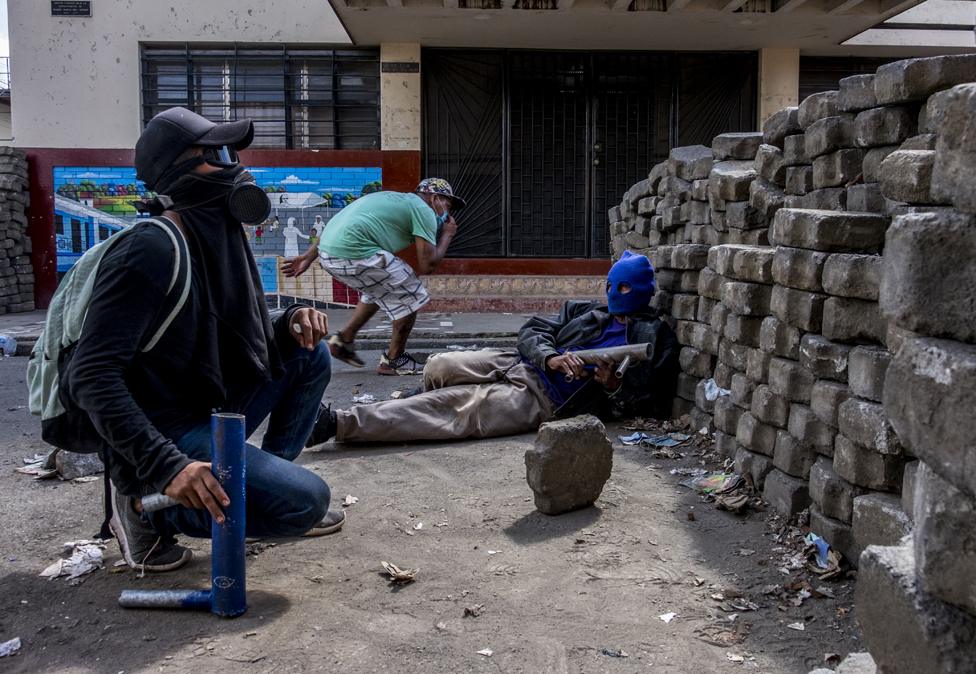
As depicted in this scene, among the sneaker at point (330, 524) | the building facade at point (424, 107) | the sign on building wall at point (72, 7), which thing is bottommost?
the sneaker at point (330, 524)

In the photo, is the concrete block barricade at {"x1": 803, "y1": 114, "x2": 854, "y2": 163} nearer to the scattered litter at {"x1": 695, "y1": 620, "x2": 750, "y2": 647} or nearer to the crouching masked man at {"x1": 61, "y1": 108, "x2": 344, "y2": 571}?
the scattered litter at {"x1": 695, "y1": 620, "x2": 750, "y2": 647}

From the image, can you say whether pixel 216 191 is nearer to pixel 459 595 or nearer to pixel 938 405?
pixel 459 595

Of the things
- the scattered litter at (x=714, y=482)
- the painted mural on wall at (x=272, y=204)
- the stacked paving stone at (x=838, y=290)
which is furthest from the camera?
the painted mural on wall at (x=272, y=204)

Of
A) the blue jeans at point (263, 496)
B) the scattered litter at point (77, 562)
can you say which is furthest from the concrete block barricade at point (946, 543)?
the scattered litter at point (77, 562)

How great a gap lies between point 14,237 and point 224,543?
10.6m

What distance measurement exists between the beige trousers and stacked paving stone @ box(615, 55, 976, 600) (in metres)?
0.99

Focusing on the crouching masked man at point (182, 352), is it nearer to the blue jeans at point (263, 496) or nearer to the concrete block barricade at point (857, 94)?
the blue jeans at point (263, 496)

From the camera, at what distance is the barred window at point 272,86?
1162 cm

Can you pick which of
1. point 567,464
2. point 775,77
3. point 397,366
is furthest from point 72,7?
point 567,464

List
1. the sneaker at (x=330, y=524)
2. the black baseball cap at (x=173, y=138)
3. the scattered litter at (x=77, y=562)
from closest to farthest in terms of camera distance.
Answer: the black baseball cap at (x=173, y=138)
the scattered litter at (x=77, y=562)
the sneaker at (x=330, y=524)

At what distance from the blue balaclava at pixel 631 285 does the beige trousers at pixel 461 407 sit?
69 centimetres

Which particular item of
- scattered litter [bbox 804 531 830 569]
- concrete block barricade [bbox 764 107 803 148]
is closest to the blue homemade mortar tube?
scattered litter [bbox 804 531 830 569]

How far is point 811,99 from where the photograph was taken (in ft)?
13.0

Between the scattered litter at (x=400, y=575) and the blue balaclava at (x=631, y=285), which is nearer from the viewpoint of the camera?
the scattered litter at (x=400, y=575)
